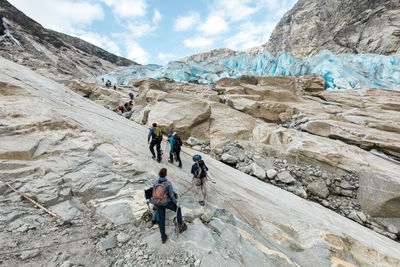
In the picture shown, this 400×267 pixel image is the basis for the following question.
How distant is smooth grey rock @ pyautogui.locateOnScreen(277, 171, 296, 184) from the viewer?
8758 millimetres

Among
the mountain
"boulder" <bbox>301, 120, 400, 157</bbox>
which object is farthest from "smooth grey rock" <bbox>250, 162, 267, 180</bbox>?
the mountain

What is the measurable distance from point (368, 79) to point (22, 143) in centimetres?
3956

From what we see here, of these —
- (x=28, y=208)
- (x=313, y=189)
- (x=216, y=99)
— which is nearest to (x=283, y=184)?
(x=313, y=189)

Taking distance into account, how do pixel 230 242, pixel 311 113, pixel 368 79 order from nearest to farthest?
1. pixel 230 242
2. pixel 311 113
3. pixel 368 79

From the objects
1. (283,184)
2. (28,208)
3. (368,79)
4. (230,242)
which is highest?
(368,79)

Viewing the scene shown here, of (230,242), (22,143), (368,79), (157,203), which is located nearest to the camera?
(157,203)

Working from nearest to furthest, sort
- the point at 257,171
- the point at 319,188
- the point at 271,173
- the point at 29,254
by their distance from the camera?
the point at 29,254 → the point at 319,188 → the point at 271,173 → the point at 257,171

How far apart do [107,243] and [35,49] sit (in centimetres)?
6829

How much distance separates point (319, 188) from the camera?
333 inches

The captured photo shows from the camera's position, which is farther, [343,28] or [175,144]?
[343,28]

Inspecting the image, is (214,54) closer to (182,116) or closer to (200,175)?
(182,116)

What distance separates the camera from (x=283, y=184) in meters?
8.80

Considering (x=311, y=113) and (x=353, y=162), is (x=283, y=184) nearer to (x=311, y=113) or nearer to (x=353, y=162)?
(x=353, y=162)

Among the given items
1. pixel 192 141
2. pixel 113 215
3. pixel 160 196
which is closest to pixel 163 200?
pixel 160 196
